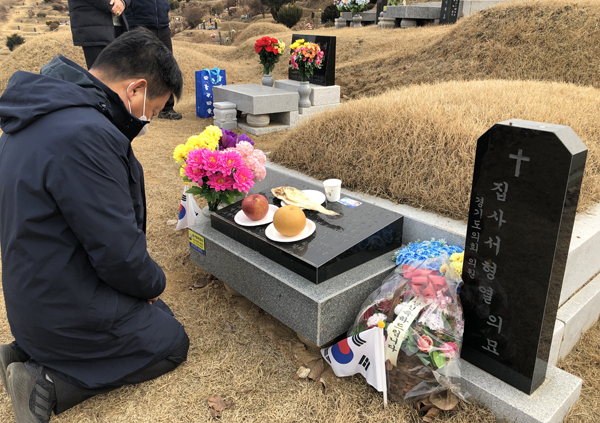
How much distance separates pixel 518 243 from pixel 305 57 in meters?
5.74

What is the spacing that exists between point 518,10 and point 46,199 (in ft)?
29.9

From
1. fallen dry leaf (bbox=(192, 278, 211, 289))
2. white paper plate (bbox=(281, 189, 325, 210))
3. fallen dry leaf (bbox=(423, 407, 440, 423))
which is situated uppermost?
white paper plate (bbox=(281, 189, 325, 210))

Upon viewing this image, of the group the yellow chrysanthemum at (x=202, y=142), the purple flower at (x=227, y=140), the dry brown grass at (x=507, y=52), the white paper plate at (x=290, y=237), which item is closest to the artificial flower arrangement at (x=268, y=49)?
the dry brown grass at (x=507, y=52)

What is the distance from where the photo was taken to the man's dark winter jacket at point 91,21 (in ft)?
16.8

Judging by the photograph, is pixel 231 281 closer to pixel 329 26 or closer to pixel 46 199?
pixel 46 199

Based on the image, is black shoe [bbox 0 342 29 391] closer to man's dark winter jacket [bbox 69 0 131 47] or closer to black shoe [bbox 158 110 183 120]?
man's dark winter jacket [bbox 69 0 131 47]

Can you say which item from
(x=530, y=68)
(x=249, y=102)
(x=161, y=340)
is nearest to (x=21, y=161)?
(x=161, y=340)

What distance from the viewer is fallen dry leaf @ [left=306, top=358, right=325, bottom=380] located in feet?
6.97

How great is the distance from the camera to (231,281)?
2562 millimetres

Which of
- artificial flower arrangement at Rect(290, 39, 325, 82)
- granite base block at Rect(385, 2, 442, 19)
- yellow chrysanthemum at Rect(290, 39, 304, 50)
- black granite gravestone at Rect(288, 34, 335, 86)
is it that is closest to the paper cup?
artificial flower arrangement at Rect(290, 39, 325, 82)

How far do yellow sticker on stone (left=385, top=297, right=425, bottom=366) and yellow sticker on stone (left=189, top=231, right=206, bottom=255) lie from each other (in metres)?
1.33

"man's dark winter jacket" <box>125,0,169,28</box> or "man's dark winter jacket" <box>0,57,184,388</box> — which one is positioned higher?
"man's dark winter jacket" <box>125,0,169,28</box>

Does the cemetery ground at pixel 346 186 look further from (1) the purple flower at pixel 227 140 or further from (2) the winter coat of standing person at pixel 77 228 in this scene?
(1) the purple flower at pixel 227 140

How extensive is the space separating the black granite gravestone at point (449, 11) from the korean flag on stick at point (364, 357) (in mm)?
14281
